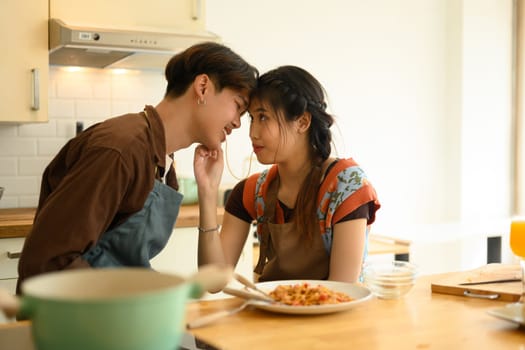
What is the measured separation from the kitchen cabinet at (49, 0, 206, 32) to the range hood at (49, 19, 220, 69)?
0.10m

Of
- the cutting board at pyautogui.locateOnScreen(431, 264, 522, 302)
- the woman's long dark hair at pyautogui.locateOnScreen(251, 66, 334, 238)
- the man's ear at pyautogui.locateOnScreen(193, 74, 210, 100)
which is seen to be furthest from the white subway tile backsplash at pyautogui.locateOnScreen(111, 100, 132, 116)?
the cutting board at pyautogui.locateOnScreen(431, 264, 522, 302)

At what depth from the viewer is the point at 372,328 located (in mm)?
1418

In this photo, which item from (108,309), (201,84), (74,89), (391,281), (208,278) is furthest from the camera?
(74,89)

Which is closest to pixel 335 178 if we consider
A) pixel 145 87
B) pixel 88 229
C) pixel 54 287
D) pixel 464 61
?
pixel 88 229

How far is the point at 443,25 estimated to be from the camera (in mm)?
5043

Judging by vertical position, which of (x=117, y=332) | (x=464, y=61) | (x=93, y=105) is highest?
(x=464, y=61)

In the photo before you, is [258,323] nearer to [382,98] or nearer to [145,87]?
[145,87]

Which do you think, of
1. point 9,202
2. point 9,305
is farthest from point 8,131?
point 9,305

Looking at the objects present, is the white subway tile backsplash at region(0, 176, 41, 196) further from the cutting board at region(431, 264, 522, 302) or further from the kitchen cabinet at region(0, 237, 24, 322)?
the cutting board at region(431, 264, 522, 302)

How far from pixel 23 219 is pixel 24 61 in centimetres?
76

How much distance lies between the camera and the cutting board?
172 centimetres

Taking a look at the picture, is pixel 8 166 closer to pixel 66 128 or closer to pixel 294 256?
pixel 66 128

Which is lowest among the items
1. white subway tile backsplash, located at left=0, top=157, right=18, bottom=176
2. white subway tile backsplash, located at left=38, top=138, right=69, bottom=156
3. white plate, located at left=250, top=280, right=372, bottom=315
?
white plate, located at left=250, top=280, right=372, bottom=315

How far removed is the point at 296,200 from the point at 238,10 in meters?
2.18
